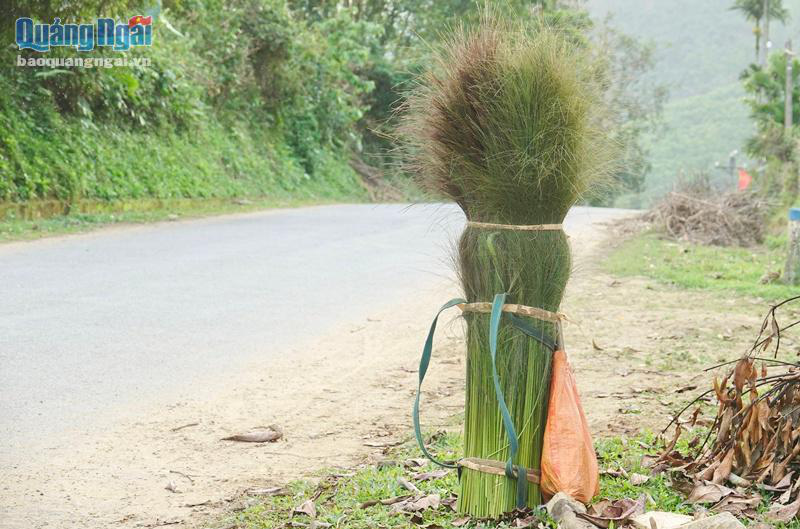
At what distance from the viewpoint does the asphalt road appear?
525 centimetres

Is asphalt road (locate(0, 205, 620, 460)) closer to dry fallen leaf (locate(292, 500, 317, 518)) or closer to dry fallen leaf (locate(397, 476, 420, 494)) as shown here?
dry fallen leaf (locate(397, 476, 420, 494))

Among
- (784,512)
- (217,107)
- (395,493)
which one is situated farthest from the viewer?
(217,107)

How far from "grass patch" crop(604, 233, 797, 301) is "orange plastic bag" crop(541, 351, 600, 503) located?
6151mm

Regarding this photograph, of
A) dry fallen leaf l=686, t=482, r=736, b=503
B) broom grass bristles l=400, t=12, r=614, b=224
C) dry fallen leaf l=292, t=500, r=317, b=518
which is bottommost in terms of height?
dry fallen leaf l=292, t=500, r=317, b=518

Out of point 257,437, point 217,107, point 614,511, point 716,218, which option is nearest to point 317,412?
point 257,437

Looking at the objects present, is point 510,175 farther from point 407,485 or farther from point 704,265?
point 704,265

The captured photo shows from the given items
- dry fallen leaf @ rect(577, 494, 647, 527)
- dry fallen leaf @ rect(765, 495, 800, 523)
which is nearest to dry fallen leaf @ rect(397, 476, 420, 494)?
dry fallen leaf @ rect(577, 494, 647, 527)

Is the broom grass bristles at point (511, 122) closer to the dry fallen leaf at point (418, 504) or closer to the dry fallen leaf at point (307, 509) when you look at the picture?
the dry fallen leaf at point (418, 504)

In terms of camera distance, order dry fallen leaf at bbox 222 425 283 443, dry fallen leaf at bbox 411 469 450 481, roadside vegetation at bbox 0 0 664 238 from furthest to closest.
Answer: roadside vegetation at bbox 0 0 664 238
dry fallen leaf at bbox 222 425 283 443
dry fallen leaf at bbox 411 469 450 481

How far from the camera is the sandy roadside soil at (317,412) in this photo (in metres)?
3.77

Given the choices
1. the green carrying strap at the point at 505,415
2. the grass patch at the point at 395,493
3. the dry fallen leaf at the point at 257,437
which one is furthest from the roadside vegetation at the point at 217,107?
the dry fallen leaf at the point at 257,437

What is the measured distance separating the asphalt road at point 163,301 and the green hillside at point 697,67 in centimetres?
4937

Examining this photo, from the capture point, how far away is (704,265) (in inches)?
440

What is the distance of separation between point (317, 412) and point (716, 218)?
1149 cm
